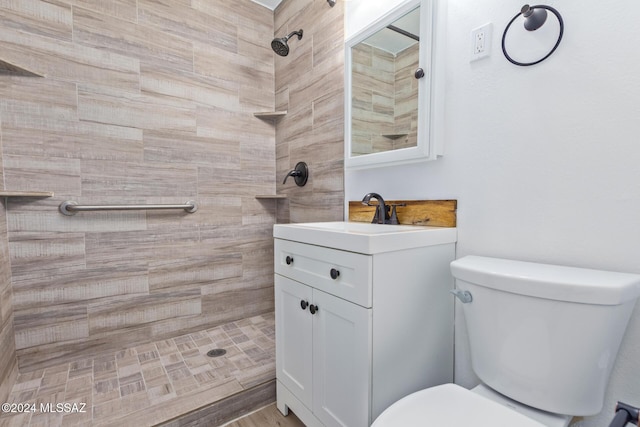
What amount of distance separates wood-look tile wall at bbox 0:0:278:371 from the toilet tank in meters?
1.70

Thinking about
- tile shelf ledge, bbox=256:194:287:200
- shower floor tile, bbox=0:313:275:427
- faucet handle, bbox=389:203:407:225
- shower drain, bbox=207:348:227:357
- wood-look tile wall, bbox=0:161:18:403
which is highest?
tile shelf ledge, bbox=256:194:287:200

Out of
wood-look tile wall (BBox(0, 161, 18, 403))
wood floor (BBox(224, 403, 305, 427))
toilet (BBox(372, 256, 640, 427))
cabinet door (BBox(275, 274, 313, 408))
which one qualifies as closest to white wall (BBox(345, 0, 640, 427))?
toilet (BBox(372, 256, 640, 427))

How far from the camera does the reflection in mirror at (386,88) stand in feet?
4.19

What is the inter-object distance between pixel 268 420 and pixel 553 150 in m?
1.53

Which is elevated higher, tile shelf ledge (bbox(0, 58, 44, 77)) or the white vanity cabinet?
tile shelf ledge (bbox(0, 58, 44, 77))

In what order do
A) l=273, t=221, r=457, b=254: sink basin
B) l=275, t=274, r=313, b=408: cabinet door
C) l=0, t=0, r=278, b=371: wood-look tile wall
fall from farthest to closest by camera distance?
l=0, t=0, r=278, b=371: wood-look tile wall < l=275, t=274, r=313, b=408: cabinet door < l=273, t=221, r=457, b=254: sink basin

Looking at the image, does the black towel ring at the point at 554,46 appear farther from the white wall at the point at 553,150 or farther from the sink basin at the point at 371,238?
the sink basin at the point at 371,238

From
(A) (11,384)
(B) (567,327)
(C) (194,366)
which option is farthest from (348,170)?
(A) (11,384)

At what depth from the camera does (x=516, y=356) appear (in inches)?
32.5

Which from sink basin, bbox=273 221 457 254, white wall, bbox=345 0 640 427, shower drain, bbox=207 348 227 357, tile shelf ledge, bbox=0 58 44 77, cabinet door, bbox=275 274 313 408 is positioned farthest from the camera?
shower drain, bbox=207 348 227 357

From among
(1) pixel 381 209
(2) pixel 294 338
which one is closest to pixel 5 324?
(2) pixel 294 338

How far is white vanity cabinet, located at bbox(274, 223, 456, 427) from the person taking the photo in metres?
0.94

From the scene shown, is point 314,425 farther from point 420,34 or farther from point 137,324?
point 420,34

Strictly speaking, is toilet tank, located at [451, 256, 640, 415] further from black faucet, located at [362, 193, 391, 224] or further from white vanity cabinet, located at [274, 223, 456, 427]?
black faucet, located at [362, 193, 391, 224]
